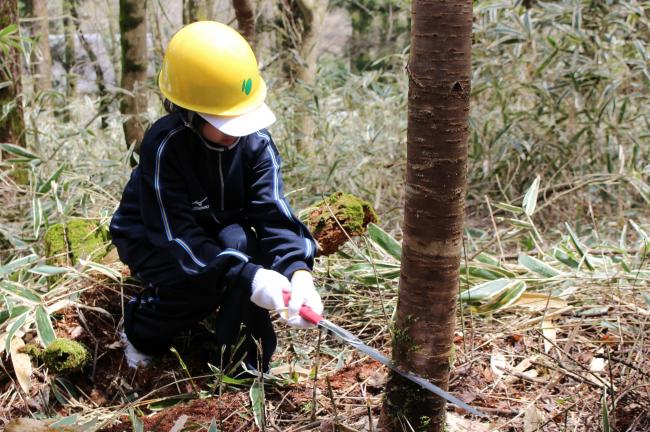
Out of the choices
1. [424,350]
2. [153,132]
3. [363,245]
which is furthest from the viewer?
[363,245]

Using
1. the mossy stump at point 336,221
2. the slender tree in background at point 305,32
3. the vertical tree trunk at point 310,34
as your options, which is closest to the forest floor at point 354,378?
the mossy stump at point 336,221

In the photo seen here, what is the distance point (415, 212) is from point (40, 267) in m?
1.57

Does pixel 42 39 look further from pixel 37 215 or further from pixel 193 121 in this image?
pixel 193 121

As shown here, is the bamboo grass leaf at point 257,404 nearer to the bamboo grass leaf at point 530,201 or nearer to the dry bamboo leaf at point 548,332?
the dry bamboo leaf at point 548,332

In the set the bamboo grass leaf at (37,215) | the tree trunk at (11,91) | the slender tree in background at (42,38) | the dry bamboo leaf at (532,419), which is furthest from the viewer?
the slender tree in background at (42,38)

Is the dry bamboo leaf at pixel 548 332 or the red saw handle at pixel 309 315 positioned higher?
the red saw handle at pixel 309 315

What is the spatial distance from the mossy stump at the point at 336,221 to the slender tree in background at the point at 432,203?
87cm

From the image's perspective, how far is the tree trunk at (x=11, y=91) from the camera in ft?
11.2

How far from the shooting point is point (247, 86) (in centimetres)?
201

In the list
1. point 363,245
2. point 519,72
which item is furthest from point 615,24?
point 363,245

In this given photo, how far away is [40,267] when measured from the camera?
8.10 ft

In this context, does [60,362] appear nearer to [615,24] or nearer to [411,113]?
[411,113]

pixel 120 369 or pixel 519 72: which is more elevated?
pixel 519 72

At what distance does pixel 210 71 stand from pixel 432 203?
0.83 meters
